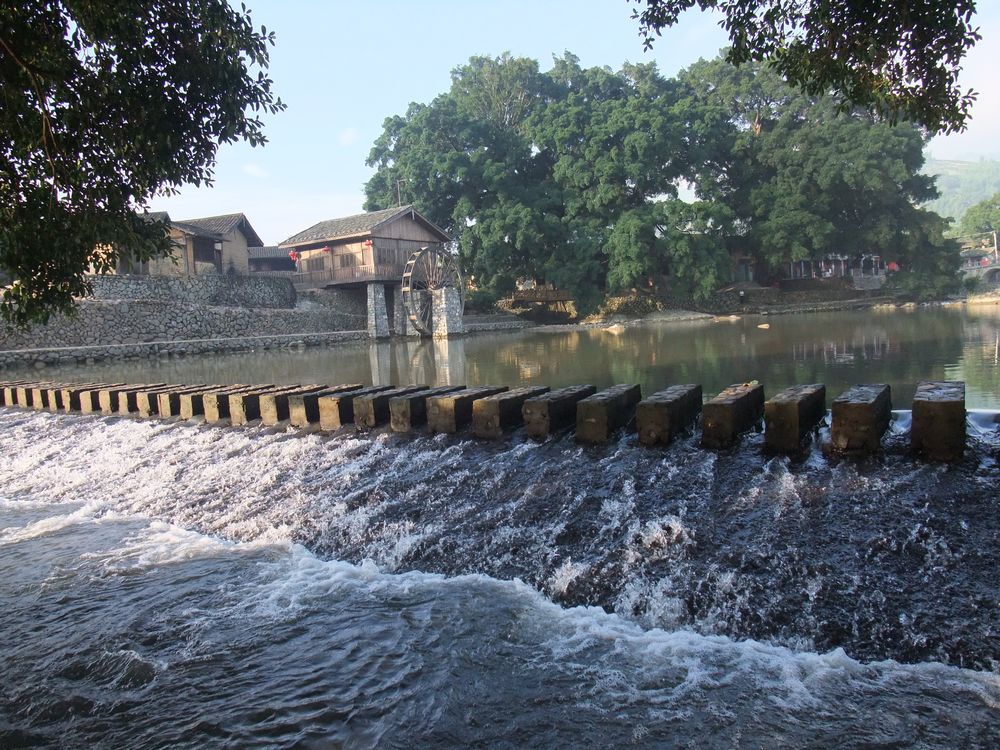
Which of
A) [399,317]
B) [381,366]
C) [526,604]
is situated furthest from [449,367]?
[399,317]

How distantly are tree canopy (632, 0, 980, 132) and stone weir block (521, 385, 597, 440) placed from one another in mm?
3148

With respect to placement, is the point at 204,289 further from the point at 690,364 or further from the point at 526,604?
the point at 526,604

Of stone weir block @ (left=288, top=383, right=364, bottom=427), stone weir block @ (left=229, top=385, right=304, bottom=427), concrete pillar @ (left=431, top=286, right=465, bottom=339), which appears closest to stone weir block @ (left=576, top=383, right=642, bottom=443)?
stone weir block @ (left=288, top=383, right=364, bottom=427)

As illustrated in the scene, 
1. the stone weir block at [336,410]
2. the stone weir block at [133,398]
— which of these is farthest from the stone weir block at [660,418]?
the stone weir block at [133,398]

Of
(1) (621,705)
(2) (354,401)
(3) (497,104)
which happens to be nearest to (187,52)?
(2) (354,401)

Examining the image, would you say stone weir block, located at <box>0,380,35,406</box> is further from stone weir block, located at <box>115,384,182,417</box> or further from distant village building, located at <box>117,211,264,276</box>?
distant village building, located at <box>117,211,264,276</box>

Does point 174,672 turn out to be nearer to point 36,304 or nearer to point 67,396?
point 36,304

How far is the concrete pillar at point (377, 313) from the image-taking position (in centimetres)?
3291

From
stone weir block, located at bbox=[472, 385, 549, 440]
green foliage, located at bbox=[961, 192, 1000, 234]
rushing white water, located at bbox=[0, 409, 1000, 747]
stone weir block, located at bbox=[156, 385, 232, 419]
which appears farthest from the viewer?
green foliage, located at bbox=[961, 192, 1000, 234]

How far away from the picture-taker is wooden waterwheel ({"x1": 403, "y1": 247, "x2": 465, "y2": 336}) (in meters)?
32.0

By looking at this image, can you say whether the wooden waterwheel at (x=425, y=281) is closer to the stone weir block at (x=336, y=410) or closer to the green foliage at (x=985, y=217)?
the stone weir block at (x=336, y=410)

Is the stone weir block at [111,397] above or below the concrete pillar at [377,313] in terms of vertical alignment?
below

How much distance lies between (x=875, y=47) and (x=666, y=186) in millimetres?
34180

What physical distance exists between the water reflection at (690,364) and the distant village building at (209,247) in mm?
9977
